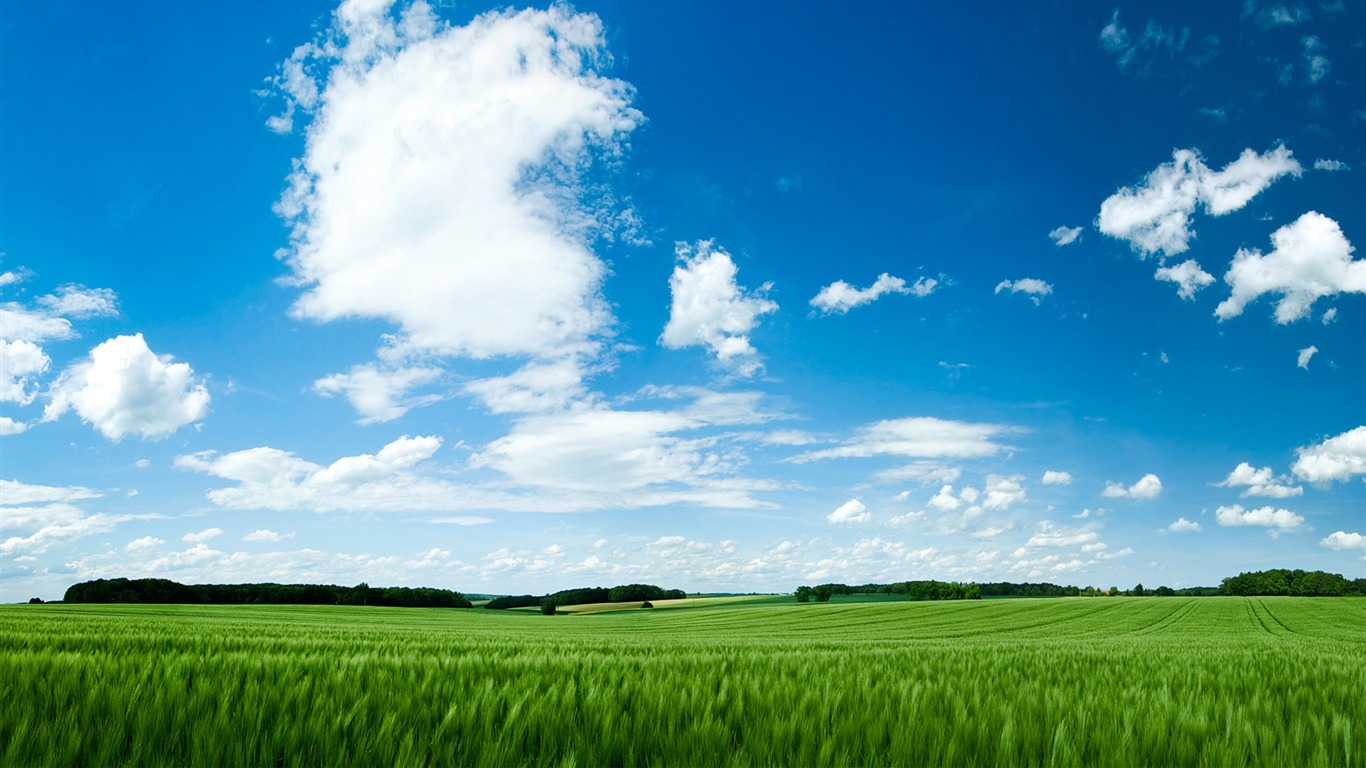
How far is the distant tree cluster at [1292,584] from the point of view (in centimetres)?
10281

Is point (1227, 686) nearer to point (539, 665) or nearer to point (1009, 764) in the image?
point (1009, 764)

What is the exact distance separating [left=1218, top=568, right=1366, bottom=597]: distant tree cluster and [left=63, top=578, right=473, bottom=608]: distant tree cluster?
390 feet

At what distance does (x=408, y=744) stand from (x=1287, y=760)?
3.48 m

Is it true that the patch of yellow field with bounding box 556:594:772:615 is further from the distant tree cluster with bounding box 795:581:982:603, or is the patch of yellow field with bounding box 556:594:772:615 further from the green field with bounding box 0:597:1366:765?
the green field with bounding box 0:597:1366:765

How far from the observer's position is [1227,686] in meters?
5.21

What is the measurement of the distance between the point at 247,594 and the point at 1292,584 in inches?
5604

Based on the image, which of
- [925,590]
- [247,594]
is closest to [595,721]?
[247,594]

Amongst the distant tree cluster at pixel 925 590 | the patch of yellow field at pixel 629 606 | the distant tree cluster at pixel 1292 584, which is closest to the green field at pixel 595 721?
the patch of yellow field at pixel 629 606

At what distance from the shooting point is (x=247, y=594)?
80.1m

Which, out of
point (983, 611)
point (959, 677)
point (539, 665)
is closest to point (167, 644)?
point (539, 665)

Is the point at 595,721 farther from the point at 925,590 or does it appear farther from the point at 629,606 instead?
the point at 925,590

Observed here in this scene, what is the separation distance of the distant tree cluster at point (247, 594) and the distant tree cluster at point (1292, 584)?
390 ft

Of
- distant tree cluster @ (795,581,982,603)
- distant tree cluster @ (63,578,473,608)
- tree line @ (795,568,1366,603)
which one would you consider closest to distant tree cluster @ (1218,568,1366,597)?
tree line @ (795,568,1366,603)

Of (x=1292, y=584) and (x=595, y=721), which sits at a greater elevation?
(x=595, y=721)
